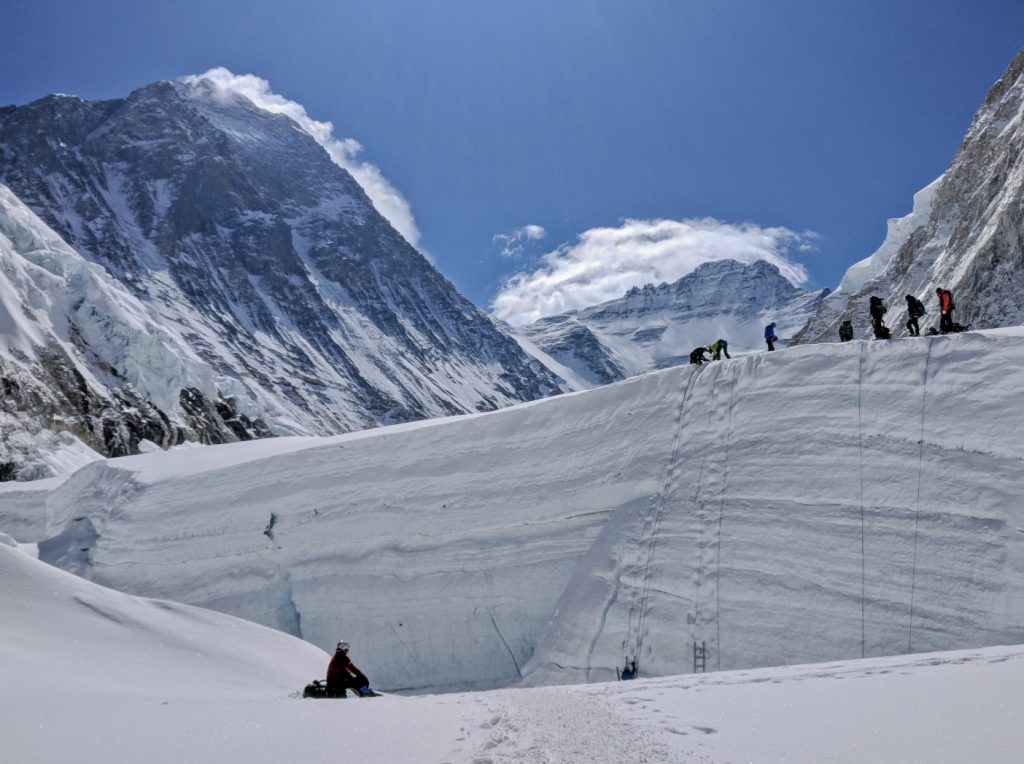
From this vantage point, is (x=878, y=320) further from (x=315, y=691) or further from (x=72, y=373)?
(x=72, y=373)

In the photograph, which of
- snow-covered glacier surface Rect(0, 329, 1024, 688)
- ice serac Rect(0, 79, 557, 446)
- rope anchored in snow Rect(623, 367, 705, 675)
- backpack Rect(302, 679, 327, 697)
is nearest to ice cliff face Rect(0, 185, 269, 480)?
ice serac Rect(0, 79, 557, 446)

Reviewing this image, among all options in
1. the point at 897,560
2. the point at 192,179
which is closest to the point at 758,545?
the point at 897,560

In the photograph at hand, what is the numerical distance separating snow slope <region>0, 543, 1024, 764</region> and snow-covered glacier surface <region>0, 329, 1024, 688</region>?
9.69ft

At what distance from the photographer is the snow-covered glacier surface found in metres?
11.8

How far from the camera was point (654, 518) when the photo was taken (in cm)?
1480

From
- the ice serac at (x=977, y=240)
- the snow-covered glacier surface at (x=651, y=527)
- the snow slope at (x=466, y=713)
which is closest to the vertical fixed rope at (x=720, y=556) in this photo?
the snow-covered glacier surface at (x=651, y=527)

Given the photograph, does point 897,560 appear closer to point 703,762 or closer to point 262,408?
point 703,762

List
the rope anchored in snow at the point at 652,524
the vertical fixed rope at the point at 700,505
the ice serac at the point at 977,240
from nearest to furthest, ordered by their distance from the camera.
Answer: the vertical fixed rope at the point at 700,505, the rope anchored in snow at the point at 652,524, the ice serac at the point at 977,240

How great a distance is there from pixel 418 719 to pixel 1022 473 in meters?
9.12

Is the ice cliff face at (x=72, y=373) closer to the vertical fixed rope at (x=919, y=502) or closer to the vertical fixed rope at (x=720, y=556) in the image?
the vertical fixed rope at (x=720, y=556)

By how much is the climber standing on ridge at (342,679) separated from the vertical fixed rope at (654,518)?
527 centimetres

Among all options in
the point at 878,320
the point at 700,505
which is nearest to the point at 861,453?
the point at 700,505

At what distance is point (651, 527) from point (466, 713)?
7998 mm

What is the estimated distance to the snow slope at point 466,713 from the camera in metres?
5.35
